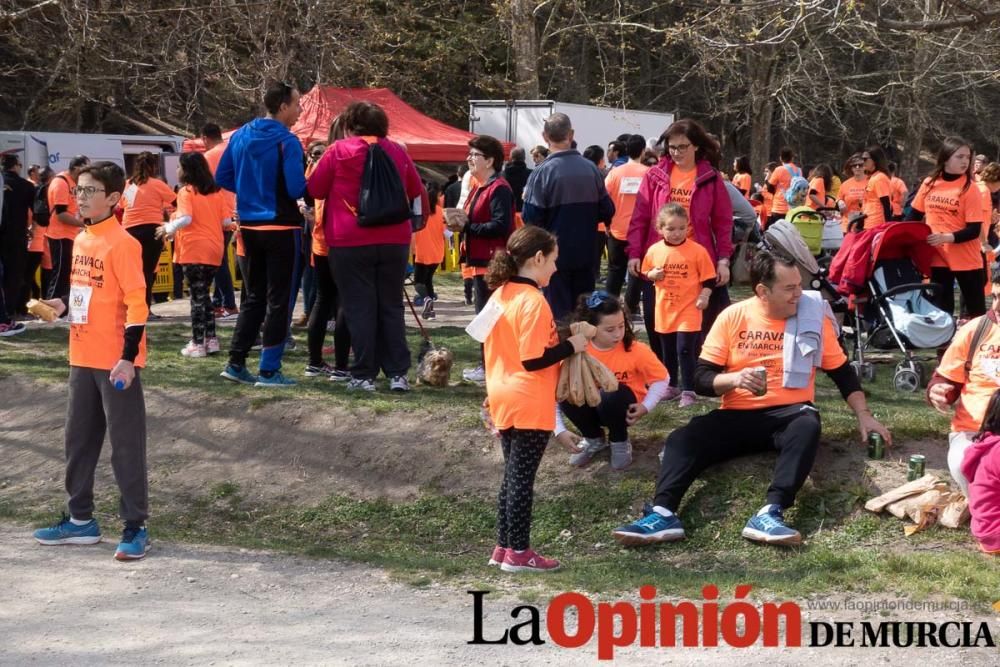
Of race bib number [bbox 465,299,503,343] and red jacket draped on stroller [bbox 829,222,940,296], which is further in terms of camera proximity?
red jacket draped on stroller [bbox 829,222,940,296]

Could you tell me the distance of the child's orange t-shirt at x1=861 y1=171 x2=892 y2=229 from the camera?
1433 centimetres

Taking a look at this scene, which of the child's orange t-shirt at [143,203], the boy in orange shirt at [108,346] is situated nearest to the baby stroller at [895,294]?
the boy in orange shirt at [108,346]

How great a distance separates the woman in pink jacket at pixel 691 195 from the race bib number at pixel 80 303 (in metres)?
3.84

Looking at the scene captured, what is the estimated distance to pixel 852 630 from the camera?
5172mm

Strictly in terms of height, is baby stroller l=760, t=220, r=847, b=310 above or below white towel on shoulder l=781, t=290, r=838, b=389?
above

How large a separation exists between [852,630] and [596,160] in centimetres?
878

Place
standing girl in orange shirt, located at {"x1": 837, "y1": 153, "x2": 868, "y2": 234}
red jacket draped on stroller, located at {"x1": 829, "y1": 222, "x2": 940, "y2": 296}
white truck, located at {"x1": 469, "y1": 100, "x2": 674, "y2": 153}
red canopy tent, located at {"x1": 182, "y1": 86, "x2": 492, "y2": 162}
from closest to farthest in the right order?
red jacket draped on stroller, located at {"x1": 829, "y1": 222, "x2": 940, "y2": 296} < standing girl in orange shirt, located at {"x1": 837, "y1": 153, "x2": 868, "y2": 234} < red canopy tent, located at {"x1": 182, "y1": 86, "x2": 492, "y2": 162} < white truck, located at {"x1": 469, "y1": 100, "x2": 674, "y2": 153}

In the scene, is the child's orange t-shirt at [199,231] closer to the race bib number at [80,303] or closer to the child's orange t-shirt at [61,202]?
the child's orange t-shirt at [61,202]

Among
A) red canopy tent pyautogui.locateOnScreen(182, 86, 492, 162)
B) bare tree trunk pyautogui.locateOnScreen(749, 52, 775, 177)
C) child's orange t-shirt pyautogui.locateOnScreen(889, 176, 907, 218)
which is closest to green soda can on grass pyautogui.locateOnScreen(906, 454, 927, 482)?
child's orange t-shirt pyautogui.locateOnScreen(889, 176, 907, 218)

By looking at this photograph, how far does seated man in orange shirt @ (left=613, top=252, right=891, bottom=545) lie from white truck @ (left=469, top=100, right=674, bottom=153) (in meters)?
16.9

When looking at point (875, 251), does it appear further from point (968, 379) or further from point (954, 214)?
point (968, 379)

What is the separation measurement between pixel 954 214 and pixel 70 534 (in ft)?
23.8

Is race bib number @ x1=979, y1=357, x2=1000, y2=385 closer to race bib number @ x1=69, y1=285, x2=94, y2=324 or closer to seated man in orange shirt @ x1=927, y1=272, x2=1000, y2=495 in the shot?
seated man in orange shirt @ x1=927, y1=272, x2=1000, y2=495

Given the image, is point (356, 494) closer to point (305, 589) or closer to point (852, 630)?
point (305, 589)
